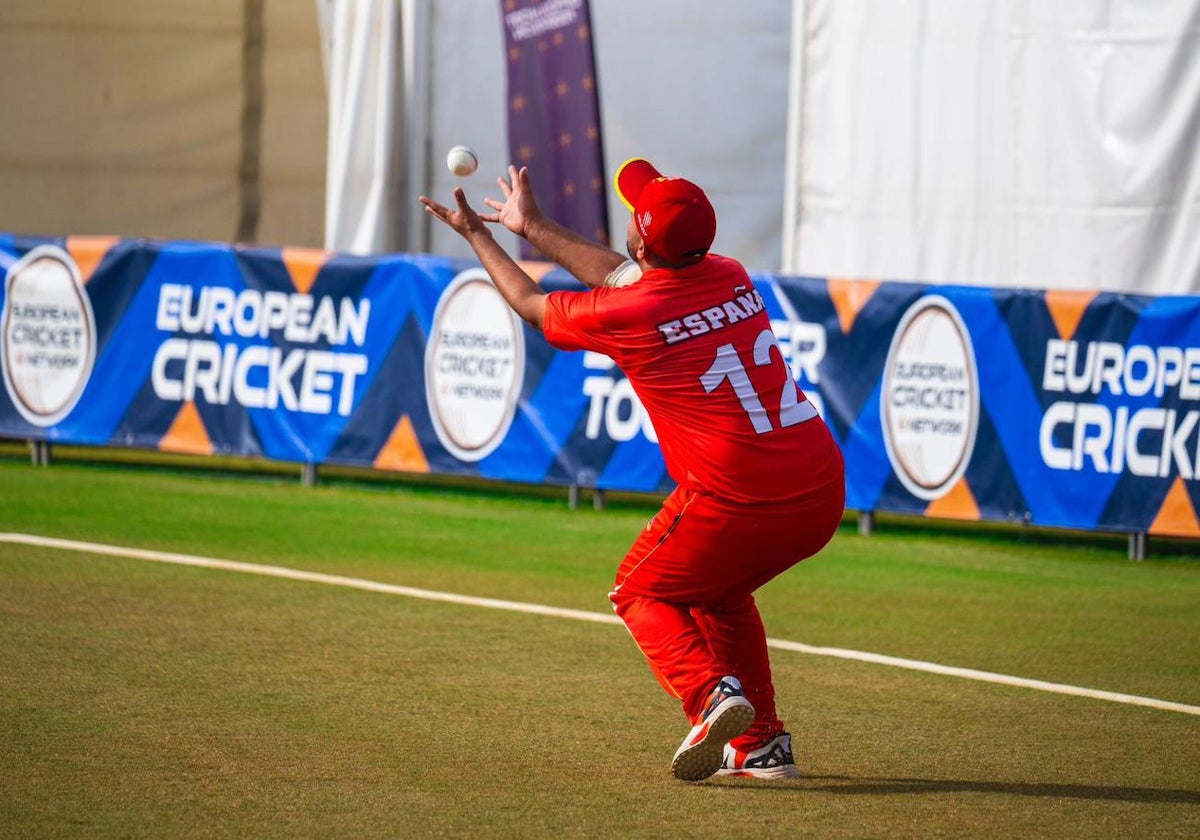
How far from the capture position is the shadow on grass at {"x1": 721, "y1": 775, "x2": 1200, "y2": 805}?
603 cm

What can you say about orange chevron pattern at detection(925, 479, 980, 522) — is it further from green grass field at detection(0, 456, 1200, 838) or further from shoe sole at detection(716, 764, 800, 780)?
shoe sole at detection(716, 764, 800, 780)

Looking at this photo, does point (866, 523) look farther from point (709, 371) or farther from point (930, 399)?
point (709, 371)

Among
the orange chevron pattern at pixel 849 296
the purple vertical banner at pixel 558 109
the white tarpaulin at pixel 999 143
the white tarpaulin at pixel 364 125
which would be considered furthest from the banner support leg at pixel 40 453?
the white tarpaulin at pixel 999 143

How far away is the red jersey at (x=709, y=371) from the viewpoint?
229 inches

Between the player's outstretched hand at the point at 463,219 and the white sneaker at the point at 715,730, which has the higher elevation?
the player's outstretched hand at the point at 463,219

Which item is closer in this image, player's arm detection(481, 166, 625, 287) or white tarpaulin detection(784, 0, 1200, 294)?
player's arm detection(481, 166, 625, 287)

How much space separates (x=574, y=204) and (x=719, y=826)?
39.9ft

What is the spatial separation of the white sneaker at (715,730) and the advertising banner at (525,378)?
663 centimetres

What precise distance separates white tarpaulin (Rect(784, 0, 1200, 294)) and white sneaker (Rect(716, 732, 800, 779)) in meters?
9.65

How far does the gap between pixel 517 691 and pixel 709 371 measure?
222 centimetres

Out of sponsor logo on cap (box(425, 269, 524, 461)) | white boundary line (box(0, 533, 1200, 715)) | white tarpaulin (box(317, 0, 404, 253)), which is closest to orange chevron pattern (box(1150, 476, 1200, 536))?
white boundary line (box(0, 533, 1200, 715))

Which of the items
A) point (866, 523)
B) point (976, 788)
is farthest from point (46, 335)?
point (976, 788)

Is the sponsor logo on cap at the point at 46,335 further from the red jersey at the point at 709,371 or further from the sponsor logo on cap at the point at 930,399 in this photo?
the red jersey at the point at 709,371

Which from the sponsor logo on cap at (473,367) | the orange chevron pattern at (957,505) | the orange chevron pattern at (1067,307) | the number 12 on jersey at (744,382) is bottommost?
the orange chevron pattern at (957,505)
